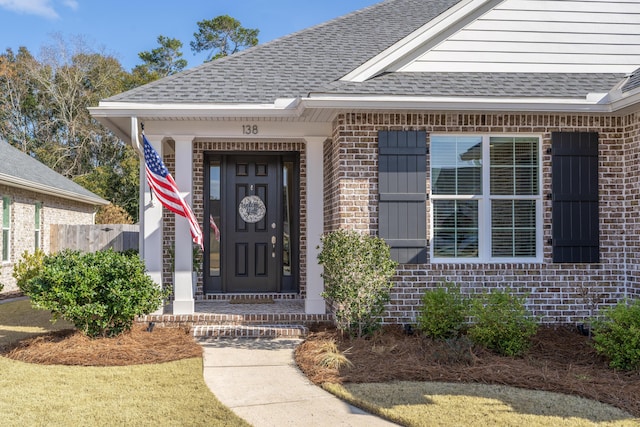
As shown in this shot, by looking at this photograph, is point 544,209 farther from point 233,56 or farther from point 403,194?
point 233,56

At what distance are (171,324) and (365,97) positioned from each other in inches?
145

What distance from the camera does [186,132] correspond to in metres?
7.33

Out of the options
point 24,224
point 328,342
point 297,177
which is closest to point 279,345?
point 328,342

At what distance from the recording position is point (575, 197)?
6848 millimetres

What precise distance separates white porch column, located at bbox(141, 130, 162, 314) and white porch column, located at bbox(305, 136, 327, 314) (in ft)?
6.40

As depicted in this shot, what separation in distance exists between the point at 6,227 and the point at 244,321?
26.5ft

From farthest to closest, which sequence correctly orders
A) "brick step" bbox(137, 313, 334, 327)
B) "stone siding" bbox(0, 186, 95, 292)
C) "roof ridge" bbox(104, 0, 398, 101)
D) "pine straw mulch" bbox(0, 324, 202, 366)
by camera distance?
"stone siding" bbox(0, 186, 95, 292) < "roof ridge" bbox(104, 0, 398, 101) < "brick step" bbox(137, 313, 334, 327) < "pine straw mulch" bbox(0, 324, 202, 366)

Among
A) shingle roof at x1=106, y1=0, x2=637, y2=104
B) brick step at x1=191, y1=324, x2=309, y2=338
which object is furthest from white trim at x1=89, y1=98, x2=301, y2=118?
brick step at x1=191, y1=324, x2=309, y2=338

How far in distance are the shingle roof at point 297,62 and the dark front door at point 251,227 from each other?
Result: 1.41m

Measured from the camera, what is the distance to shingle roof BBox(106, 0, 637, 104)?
679 centimetres

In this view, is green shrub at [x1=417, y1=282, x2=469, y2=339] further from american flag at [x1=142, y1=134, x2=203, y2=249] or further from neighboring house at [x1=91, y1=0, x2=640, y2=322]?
american flag at [x1=142, y1=134, x2=203, y2=249]

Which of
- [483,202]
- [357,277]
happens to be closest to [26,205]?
[357,277]

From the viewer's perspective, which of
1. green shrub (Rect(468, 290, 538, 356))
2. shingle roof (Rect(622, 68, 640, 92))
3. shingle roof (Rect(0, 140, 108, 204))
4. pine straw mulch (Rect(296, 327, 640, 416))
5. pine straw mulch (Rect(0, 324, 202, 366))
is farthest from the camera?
shingle roof (Rect(0, 140, 108, 204))

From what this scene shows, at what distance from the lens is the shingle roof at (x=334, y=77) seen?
6793mm
